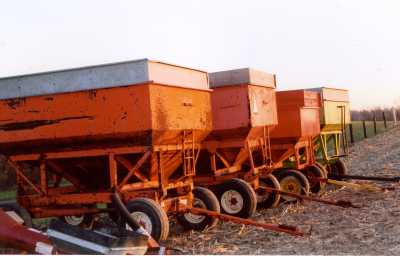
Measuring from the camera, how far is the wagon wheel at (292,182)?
1339 cm

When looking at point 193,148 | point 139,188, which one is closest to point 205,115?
point 193,148

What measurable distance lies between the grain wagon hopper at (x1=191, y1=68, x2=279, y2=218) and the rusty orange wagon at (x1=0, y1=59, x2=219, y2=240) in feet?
5.14

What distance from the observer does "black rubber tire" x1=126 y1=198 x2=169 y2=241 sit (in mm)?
8172

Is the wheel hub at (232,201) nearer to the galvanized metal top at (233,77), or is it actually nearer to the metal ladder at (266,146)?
the metal ladder at (266,146)

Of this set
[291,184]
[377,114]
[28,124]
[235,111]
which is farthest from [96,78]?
[377,114]

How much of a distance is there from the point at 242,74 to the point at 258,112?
857mm

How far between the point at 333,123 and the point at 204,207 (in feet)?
25.9

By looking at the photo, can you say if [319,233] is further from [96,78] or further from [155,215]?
[96,78]

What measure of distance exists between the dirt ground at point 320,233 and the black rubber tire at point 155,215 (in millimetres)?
493

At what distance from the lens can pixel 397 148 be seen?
75.4 feet

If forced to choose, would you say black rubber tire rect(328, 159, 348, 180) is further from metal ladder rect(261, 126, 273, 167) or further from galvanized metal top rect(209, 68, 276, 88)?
galvanized metal top rect(209, 68, 276, 88)

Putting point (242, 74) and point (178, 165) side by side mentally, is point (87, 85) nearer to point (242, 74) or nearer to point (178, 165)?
point (178, 165)

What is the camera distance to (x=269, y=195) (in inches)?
502

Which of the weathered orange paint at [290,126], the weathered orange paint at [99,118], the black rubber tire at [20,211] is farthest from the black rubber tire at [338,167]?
the black rubber tire at [20,211]
